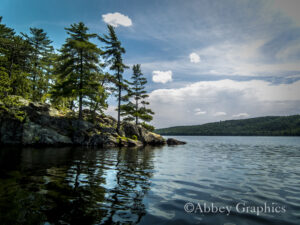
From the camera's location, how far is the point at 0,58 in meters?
22.4

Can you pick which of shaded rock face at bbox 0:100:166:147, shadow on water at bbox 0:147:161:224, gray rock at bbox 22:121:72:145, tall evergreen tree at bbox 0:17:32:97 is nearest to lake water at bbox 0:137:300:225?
shadow on water at bbox 0:147:161:224

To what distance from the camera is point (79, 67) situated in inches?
1030

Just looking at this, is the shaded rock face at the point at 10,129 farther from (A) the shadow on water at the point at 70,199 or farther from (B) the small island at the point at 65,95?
(A) the shadow on water at the point at 70,199

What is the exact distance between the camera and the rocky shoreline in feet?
73.8

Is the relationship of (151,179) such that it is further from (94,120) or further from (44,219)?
(94,120)

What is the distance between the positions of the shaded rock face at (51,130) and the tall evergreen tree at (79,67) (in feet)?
8.35

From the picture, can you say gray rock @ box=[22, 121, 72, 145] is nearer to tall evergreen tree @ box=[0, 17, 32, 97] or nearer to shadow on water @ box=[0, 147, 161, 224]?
tall evergreen tree @ box=[0, 17, 32, 97]

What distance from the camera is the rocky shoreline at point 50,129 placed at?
73.8 feet

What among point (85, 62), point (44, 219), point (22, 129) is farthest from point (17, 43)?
point (44, 219)

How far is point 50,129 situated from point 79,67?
33.9 feet

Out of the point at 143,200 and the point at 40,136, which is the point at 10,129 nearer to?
the point at 40,136

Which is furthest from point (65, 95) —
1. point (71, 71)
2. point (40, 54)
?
point (40, 54)

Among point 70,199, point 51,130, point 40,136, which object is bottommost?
point 70,199

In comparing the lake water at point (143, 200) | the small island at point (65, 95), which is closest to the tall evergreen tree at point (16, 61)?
the small island at point (65, 95)
